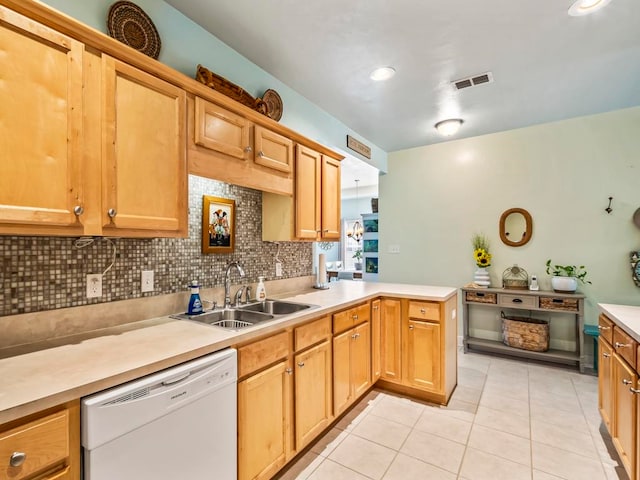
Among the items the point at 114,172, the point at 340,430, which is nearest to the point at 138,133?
the point at 114,172

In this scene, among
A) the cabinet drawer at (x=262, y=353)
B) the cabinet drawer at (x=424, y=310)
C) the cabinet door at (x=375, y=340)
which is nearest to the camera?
the cabinet drawer at (x=262, y=353)

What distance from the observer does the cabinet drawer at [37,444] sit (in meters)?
0.84

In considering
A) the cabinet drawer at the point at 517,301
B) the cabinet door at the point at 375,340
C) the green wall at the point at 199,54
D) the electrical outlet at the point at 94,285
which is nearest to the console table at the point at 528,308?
the cabinet drawer at the point at 517,301

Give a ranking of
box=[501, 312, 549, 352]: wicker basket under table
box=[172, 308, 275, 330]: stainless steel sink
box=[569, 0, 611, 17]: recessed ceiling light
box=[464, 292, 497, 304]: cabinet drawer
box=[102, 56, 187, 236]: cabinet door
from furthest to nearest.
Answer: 1. box=[464, 292, 497, 304]: cabinet drawer
2. box=[501, 312, 549, 352]: wicker basket under table
3. box=[172, 308, 275, 330]: stainless steel sink
4. box=[569, 0, 611, 17]: recessed ceiling light
5. box=[102, 56, 187, 236]: cabinet door

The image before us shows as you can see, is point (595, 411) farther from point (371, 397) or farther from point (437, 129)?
point (437, 129)

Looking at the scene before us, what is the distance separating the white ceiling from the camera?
1.94 meters

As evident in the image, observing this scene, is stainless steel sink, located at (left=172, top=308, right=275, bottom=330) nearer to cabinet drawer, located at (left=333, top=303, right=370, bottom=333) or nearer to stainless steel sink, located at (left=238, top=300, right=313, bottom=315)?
stainless steel sink, located at (left=238, top=300, right=313, bottom=315)

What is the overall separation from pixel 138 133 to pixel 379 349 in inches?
95.4

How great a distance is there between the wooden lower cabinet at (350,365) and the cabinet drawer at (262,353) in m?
0.56

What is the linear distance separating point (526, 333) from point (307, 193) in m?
3.01

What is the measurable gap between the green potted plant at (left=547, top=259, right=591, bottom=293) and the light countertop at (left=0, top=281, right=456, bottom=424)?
124 inches

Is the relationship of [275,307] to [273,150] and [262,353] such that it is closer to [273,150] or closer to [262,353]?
[262,353]

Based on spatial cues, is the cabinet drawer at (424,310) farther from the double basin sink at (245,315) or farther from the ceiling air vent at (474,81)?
the ceiling air vent at (474,81)

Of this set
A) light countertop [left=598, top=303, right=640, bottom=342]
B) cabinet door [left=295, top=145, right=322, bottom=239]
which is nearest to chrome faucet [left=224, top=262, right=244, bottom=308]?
cabinet door [left=295, top=145, right=322, bottom=239]
